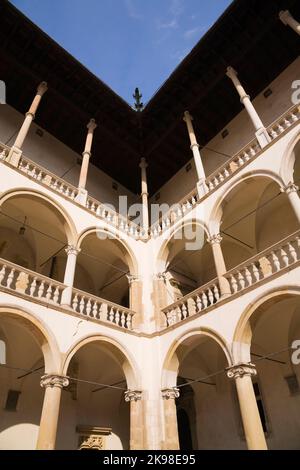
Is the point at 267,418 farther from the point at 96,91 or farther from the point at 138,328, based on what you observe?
the point at 96,91

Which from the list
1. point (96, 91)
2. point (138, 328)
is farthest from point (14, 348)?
point (96, 91)

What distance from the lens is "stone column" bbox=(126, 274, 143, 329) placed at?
379 inches

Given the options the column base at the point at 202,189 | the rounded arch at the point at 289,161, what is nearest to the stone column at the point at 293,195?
the rounded arch at the point at 289,161

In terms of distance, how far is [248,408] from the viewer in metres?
6.58

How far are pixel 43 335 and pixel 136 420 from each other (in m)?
3.08

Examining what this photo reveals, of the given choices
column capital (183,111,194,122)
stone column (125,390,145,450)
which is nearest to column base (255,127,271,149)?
column capital (183,111,194,122)

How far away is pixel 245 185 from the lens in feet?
30.6

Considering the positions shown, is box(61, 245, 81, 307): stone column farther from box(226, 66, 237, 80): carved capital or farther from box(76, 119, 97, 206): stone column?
box(226, 66, 237, 80): carved capital

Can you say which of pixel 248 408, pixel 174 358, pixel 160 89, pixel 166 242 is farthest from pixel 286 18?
pixel 248 408

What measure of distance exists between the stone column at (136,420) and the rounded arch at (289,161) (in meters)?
6.37

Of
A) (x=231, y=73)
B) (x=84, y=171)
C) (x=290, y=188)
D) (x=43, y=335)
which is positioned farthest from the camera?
(x=231, y=73)

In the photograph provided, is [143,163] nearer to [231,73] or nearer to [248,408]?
[231,73]
